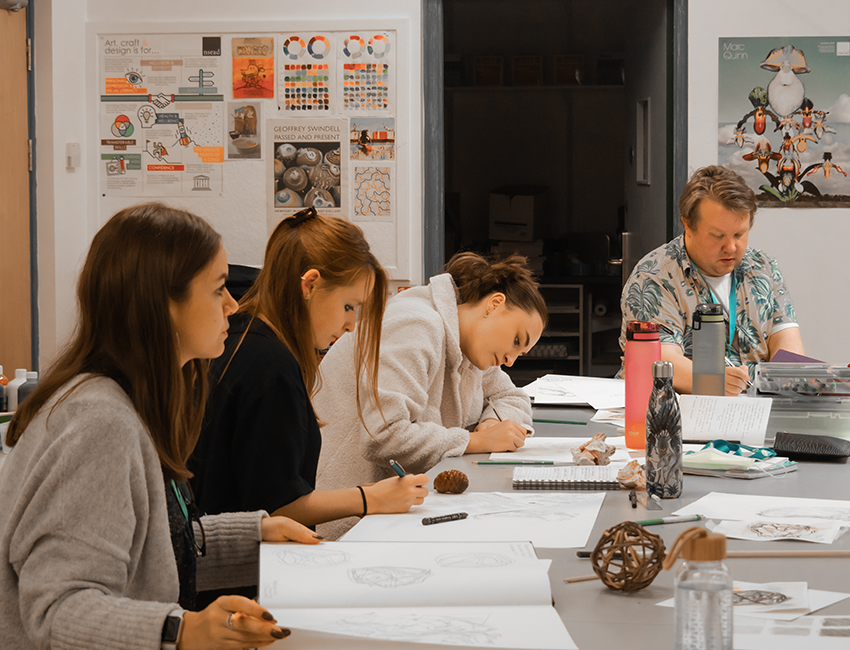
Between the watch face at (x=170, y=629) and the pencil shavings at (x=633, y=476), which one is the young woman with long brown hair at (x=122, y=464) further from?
the pencil shavings at (x=633, y=476)

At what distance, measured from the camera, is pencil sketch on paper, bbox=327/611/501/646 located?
0.89 m

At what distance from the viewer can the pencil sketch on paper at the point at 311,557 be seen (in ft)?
3.64

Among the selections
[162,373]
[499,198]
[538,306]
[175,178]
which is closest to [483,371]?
[538,306]

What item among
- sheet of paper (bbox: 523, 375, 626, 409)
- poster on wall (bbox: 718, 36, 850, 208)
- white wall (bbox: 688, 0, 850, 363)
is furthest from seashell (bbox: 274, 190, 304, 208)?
poster on wall (bbox: 718, 36, 850, 208)

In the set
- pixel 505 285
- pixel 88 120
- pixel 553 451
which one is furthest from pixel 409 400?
pixel 88 120

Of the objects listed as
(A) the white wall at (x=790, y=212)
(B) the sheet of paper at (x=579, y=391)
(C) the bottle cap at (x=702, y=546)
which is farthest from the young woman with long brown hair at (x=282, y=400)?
(A) the white wall at (x=790, y=212)

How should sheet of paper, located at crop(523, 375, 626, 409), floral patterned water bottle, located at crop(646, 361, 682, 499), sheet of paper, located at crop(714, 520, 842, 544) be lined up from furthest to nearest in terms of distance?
sheet of paper, located at crop(523, 375, 626, 409)
floral patterned water bottle, located at crop(646, 361, 682, 499)
sheet of paper, located at crop(714, 520, 842, 544)

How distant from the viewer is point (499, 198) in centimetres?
644

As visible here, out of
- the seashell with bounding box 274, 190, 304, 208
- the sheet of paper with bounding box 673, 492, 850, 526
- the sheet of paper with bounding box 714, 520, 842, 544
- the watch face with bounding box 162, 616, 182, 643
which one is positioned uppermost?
the seashell with bounding box 274, 190, 304, 208

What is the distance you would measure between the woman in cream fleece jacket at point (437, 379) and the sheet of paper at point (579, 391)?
320mm

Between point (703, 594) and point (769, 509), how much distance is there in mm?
710

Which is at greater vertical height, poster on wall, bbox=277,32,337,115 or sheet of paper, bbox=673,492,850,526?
poster on wall, bbox=277,32,337,115

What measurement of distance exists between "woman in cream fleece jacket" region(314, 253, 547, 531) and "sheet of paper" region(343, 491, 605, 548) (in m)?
0.30

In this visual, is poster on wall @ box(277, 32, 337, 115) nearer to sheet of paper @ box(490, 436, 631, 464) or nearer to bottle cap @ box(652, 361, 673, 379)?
sheet of paper @ box(490, 436, 631, 464)
